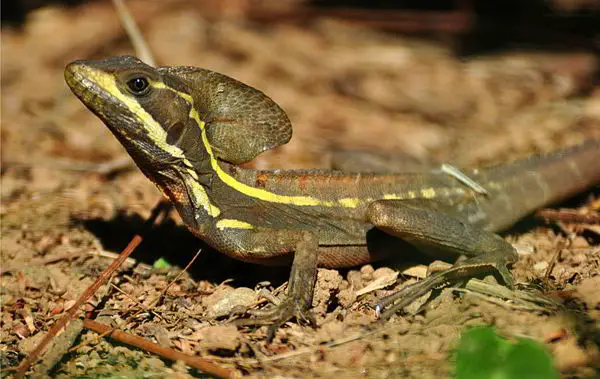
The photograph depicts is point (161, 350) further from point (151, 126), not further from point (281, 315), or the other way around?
point (151, 126)

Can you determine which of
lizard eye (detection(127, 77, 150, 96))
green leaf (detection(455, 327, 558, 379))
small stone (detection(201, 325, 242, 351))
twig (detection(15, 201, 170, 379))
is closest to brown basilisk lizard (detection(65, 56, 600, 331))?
lizard eye (detection(127, 77, 150, 96))

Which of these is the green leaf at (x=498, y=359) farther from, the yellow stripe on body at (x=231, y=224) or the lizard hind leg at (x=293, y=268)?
the yellow stripe on body at (x=231, y=224)

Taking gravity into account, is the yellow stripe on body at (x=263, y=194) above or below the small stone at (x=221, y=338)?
above

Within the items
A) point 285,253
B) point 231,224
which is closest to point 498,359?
point 285,253

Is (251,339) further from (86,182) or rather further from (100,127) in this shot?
(100,127)

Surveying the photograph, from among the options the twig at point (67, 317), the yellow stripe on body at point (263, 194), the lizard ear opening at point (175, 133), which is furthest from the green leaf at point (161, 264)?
the lizard ear opening at point (175, 133)

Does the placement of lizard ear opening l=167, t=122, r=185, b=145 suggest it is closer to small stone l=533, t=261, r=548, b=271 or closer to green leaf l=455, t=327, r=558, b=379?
green leaf l=455, t=327, r=558, b=379
